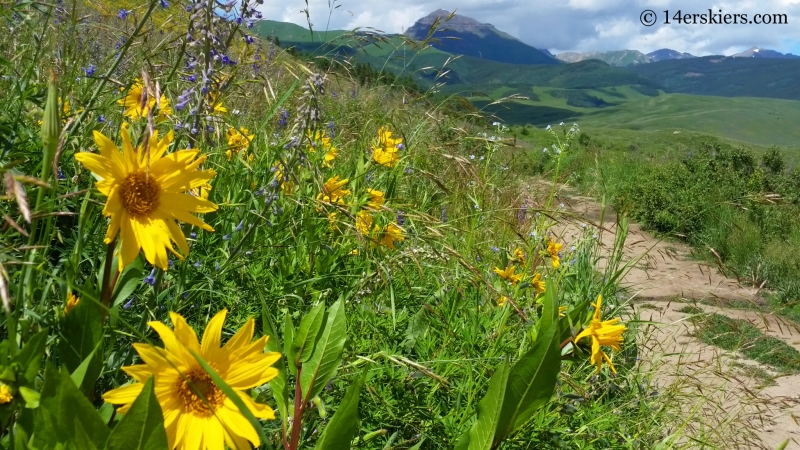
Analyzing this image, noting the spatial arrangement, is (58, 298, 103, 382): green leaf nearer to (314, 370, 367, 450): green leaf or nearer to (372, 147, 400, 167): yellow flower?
(314, 370, 367, 450): green leaf

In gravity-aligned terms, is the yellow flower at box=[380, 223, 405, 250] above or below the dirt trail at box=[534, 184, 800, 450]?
above

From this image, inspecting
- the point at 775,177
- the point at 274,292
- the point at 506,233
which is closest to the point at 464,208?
the point at 506,233

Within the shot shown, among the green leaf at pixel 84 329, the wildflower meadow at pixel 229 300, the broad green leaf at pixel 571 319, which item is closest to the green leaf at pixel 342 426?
the wildflower meadow at pixel 229 300

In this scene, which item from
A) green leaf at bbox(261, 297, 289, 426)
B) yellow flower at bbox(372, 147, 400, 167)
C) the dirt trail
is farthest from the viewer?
yellow flower at bbox(372, 147, 400, 167)

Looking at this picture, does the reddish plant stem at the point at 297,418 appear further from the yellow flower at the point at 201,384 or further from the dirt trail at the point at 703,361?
the dirt trail at the point at 703,361

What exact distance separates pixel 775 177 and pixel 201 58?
12.2 metres

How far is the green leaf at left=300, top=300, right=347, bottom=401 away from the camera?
1.07 meters

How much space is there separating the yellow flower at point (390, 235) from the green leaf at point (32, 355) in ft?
4.26

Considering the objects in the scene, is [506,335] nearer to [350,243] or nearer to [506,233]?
[350,243]

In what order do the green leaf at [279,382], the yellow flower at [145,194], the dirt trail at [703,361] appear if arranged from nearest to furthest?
1. the yellow flower at [145,194]
2. the green leaf at [279,382]
3. the dirt trail at [703,361]

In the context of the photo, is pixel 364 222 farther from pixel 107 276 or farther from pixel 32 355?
pixel 32 355

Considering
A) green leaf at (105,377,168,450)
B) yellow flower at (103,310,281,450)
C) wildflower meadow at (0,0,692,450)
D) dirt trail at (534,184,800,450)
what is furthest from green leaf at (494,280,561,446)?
dirt trail at (534,184,800,450)

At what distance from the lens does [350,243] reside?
7.52ft

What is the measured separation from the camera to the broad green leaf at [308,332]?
1072 mm
